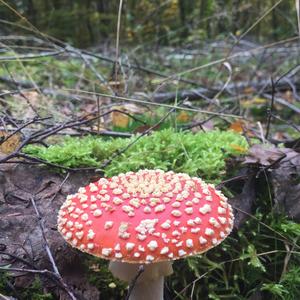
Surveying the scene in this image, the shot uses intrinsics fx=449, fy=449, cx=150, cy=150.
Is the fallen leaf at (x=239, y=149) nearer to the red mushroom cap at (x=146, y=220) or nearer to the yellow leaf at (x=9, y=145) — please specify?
the red mushroom cap at (x=146, y=220)

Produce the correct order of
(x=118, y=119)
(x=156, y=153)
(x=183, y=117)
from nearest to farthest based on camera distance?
(x=156, y=153)
(x=118, y=119)
(x=183, y=117)

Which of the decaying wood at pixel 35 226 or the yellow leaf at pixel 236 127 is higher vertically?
the decaying wood at pixel 35 226

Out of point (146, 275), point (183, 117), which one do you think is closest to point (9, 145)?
point (146, 275)

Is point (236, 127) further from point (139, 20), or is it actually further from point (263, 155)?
point (139, 20)

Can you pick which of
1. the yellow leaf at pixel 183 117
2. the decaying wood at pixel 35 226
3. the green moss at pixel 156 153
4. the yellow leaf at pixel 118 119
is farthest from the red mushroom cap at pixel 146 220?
the yellow leaf at pixel 183 117

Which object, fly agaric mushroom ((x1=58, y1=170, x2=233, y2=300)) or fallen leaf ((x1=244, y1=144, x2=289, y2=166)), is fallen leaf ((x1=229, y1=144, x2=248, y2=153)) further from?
fly agaric mushroom ((x1=58, y1=170, x2=233, y2=300))

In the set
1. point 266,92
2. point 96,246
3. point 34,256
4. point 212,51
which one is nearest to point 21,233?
point 34,256

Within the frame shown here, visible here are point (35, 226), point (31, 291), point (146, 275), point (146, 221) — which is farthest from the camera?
point (35, 226)

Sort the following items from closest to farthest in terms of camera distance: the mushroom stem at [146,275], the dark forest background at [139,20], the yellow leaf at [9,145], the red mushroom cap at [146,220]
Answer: the red mushroom cap at [146,220]
the mushroom stem at [146,275]
the yellow leaf at [9,145]
the dark forest background at [139,20]
